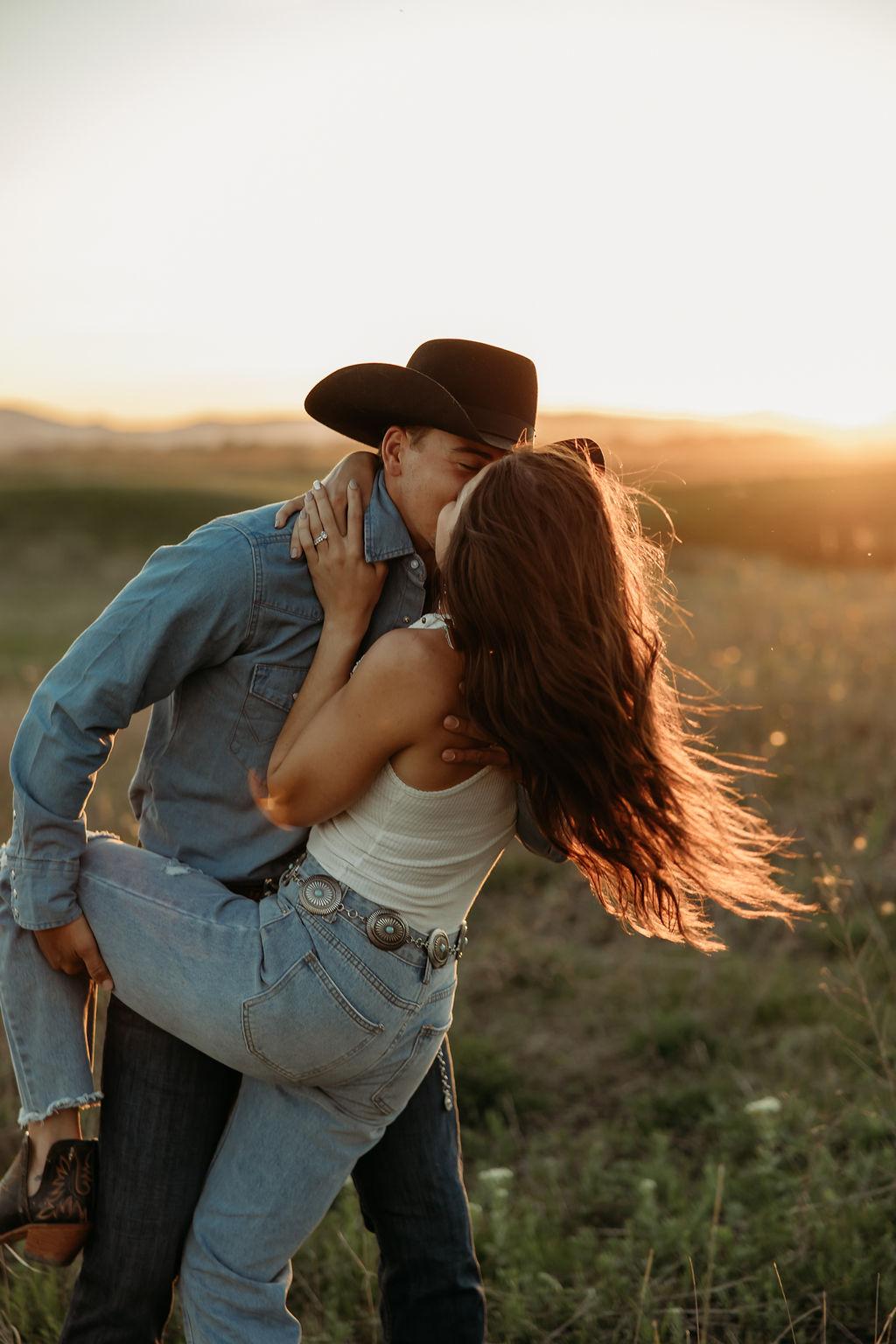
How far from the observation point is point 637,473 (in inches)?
105

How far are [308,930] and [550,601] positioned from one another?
0.83 m

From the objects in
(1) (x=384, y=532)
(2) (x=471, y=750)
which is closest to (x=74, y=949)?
(2) (x=471, y=750)

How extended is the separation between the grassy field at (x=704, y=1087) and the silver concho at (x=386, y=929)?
124 centimetres

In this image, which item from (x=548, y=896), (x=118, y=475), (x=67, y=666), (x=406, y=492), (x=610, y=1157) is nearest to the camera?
(x=67, y=666)

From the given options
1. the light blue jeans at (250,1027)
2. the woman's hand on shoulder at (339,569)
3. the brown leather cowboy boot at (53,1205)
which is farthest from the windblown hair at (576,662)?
the brown leather cowboy boot at (53,1205)

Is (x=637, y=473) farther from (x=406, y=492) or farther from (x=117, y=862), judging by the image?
(x=117, y=862)

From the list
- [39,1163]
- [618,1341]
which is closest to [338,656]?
[39,1163]

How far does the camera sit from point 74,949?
215cm

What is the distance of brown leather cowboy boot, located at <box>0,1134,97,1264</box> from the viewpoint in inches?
82.4

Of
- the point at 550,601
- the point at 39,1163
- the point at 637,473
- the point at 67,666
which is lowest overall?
the point at 39,1163

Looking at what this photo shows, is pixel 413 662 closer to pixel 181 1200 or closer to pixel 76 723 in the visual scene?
pixel 76 723

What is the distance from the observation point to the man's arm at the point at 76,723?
80.6 inches

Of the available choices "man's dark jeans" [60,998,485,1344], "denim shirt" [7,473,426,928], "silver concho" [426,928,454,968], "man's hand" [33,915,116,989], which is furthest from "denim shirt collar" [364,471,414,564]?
"man's dark jeans" [60,998,485,1344]

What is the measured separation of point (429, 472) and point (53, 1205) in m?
1.77
